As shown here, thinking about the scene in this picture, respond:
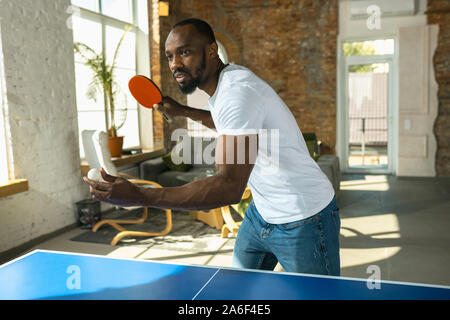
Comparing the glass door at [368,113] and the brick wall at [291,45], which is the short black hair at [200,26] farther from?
the glass door at [368,113]

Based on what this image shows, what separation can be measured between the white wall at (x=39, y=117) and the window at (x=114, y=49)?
0.68m

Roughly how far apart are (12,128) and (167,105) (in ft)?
7.77

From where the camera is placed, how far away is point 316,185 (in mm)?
1538

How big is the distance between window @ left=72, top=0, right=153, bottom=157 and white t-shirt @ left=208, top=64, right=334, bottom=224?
4.28 meters

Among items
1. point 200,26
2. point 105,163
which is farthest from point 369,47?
point 200,26

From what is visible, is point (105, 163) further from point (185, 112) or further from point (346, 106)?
point (346, 106)

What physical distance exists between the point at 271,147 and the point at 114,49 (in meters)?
5.27

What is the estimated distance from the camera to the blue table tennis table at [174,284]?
121 cm

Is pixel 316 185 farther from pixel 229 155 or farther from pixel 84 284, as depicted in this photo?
pixel 84 284

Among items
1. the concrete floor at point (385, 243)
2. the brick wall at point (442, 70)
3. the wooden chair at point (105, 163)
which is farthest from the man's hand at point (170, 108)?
the brick wall at point (442, 70)

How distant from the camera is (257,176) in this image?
1516mm

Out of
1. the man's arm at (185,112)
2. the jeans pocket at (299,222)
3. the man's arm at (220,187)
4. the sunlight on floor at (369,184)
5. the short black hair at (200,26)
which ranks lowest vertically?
the sunlight on floor at (369,184)

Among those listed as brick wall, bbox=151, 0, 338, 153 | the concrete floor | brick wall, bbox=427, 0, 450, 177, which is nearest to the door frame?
brick wall, bbox=151, 0, 338, 153

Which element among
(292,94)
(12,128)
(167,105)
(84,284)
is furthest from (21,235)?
(292,94)
